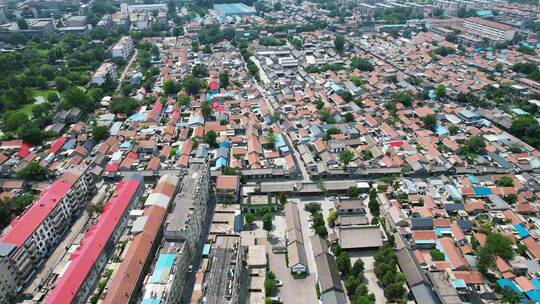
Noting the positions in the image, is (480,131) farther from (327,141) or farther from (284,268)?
(284,268)

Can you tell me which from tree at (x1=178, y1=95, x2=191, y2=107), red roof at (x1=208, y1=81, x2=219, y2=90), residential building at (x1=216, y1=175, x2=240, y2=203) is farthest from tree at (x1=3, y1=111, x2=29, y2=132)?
residential building at (x1=216, y1=175, x2=240, y2=203)

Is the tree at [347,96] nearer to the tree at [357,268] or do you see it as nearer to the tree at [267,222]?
the tree at [267,222]

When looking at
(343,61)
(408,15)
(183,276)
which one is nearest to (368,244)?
(183,276)

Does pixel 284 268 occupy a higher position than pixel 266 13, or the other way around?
pixel 266 13

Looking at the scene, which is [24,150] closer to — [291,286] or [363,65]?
[291,286]

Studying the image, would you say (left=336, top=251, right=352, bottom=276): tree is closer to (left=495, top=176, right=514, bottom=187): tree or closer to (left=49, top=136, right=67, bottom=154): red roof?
(left=495, top=176, right=514, bottom=187): tree

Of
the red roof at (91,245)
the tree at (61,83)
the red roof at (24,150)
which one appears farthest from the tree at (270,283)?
the tree at (61,83)
